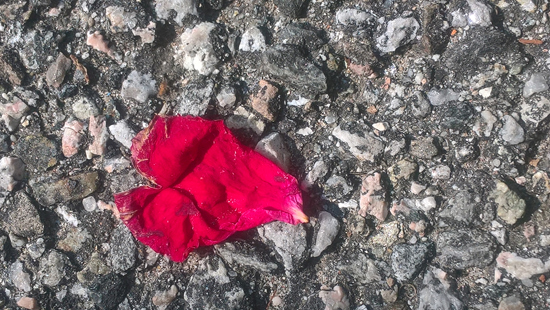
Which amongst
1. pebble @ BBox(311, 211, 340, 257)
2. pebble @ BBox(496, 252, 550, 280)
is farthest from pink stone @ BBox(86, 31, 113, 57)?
pebble @ BBox(496, 252, 550, 280)

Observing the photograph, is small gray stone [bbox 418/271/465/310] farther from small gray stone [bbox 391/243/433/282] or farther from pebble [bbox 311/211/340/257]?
pebble [bbox 311/211/340/257]

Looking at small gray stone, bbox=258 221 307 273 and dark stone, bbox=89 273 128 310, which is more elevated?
small gray stone, bbox=258 221 307 273

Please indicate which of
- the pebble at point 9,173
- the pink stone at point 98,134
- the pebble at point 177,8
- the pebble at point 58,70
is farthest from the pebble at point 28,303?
the pebble at point 177,8

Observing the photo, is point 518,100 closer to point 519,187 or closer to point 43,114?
point 519,187

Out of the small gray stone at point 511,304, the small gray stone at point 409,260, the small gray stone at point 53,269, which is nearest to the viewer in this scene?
the small gray stone at point 511,304

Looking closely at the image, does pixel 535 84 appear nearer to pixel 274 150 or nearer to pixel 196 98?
pixel 274 150

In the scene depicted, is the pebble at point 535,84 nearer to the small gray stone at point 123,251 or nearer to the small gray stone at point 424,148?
the small gray stone at point 424,148

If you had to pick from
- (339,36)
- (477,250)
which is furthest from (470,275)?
(339,36)
